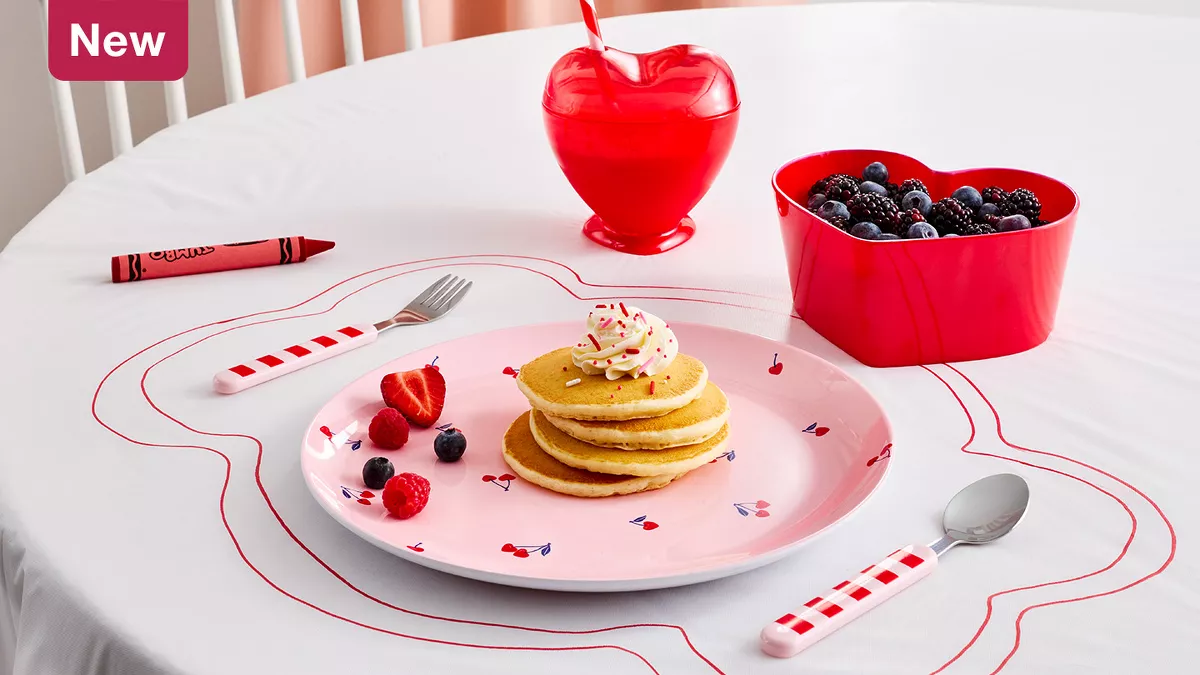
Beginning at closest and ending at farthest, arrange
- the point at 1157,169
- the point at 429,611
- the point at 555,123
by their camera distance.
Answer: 1. the point at 429,611
2. the point at 555,123
3. the point at 1157,169

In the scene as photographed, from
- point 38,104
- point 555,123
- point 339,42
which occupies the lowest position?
point 38,104

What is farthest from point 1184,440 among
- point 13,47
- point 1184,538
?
point 13,47

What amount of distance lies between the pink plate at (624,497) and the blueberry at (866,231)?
124 mm

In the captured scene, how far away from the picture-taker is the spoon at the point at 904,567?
0.66 meters

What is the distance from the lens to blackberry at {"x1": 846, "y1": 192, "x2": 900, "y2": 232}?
3.34 feet

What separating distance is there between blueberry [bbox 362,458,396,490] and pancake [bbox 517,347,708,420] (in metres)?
0.12

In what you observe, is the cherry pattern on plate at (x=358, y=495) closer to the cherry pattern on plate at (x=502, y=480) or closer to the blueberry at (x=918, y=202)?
the cherry pattern on plate at (x=502, y=480)

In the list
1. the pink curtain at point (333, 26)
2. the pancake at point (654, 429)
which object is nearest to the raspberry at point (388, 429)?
the pancake at point (654, 429)

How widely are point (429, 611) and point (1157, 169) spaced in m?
1.21

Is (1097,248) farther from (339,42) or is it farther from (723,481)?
(339,42)

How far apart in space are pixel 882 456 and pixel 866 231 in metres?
0.25

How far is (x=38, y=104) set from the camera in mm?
2924

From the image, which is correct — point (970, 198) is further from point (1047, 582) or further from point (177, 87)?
point (177, 87)

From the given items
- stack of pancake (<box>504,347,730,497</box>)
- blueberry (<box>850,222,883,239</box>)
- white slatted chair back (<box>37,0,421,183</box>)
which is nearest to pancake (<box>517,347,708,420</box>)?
stack of pancake (<box>504,347,730,497</box>)
